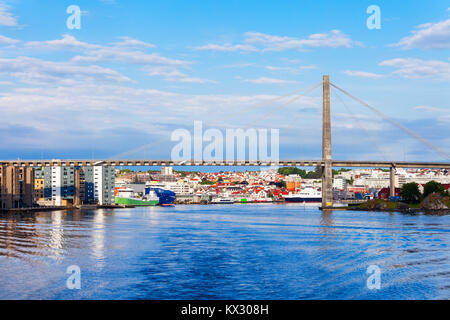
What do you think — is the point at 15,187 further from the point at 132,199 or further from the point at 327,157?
the point at 327,157

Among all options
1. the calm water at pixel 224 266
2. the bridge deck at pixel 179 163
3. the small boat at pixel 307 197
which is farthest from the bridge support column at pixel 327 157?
the small boat at pixel 307 197

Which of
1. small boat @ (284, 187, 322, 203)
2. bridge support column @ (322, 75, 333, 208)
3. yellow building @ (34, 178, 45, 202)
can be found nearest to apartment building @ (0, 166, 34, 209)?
yellow building @ (34, 178, 45, 202)

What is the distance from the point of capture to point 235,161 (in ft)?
273

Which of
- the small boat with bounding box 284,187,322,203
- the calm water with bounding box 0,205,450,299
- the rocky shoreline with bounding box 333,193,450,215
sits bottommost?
the small boat with bounding box 284,187,322,203

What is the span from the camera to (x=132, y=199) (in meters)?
118

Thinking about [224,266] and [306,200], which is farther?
[306,200]

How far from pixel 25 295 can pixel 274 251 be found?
1288cm

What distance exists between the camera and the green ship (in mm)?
116250

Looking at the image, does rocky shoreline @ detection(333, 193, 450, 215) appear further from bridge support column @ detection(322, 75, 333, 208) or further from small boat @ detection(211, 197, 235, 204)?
small boat @ detection(211, 197, 235, 204)

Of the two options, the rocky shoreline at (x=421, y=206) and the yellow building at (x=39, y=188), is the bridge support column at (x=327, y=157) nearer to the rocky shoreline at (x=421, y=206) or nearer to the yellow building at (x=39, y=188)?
the rocky shoreline at (x=421, y=206)

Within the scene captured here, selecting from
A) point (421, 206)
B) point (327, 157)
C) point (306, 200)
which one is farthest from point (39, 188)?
point (306, 200)

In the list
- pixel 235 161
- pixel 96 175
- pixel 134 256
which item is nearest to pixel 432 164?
pixel 235 161

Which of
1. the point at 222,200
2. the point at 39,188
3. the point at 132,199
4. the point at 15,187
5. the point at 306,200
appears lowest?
the point at 222,200
